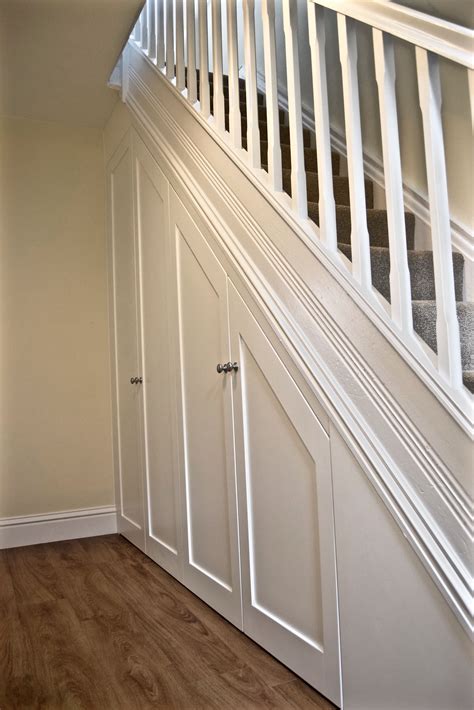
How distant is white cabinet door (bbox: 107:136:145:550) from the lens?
3.08 m

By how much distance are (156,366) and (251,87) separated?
129cm

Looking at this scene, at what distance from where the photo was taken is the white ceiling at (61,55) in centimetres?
252

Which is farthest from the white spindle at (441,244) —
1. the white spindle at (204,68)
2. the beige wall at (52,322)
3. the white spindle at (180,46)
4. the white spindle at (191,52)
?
the beige wall at (52,322)

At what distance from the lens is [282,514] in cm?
170

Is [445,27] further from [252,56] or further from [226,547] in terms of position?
[226,547]

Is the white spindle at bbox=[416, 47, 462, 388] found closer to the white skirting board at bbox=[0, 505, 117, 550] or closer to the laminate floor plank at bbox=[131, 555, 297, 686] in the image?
the laminate floor plank at bbox=[131, 555, 297, 686]

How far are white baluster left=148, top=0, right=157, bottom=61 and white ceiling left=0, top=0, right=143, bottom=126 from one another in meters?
0.14

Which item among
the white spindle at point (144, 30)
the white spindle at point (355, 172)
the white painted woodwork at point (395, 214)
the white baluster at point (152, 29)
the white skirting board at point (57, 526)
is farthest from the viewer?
the white skirting board at point (57, 526)

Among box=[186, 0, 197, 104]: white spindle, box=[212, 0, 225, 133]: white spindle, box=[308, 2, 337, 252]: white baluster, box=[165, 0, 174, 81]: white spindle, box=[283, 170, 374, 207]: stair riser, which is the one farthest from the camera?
box=[165, 0, 174, 81]: white spindle

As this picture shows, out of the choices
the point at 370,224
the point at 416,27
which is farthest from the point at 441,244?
the point at 370,224

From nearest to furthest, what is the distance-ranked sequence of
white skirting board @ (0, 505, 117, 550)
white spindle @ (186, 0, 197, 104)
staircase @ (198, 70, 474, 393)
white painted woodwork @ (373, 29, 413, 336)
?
white painted woodwork @ (373, 29, 413, 336) → staircase @ (198, 70, 474, 393) → white spindle @ (186, 0, 197, 104) → white skirting board @ (0, 505, 117, 550)

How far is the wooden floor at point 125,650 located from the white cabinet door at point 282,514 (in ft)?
0.34

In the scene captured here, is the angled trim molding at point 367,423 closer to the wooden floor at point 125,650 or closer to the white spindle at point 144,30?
the wooden floor at point 125,650

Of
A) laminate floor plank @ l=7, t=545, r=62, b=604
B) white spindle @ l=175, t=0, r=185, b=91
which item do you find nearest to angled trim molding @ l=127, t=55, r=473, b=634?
white spindle @ l=175, t=0, r=185, b=91
